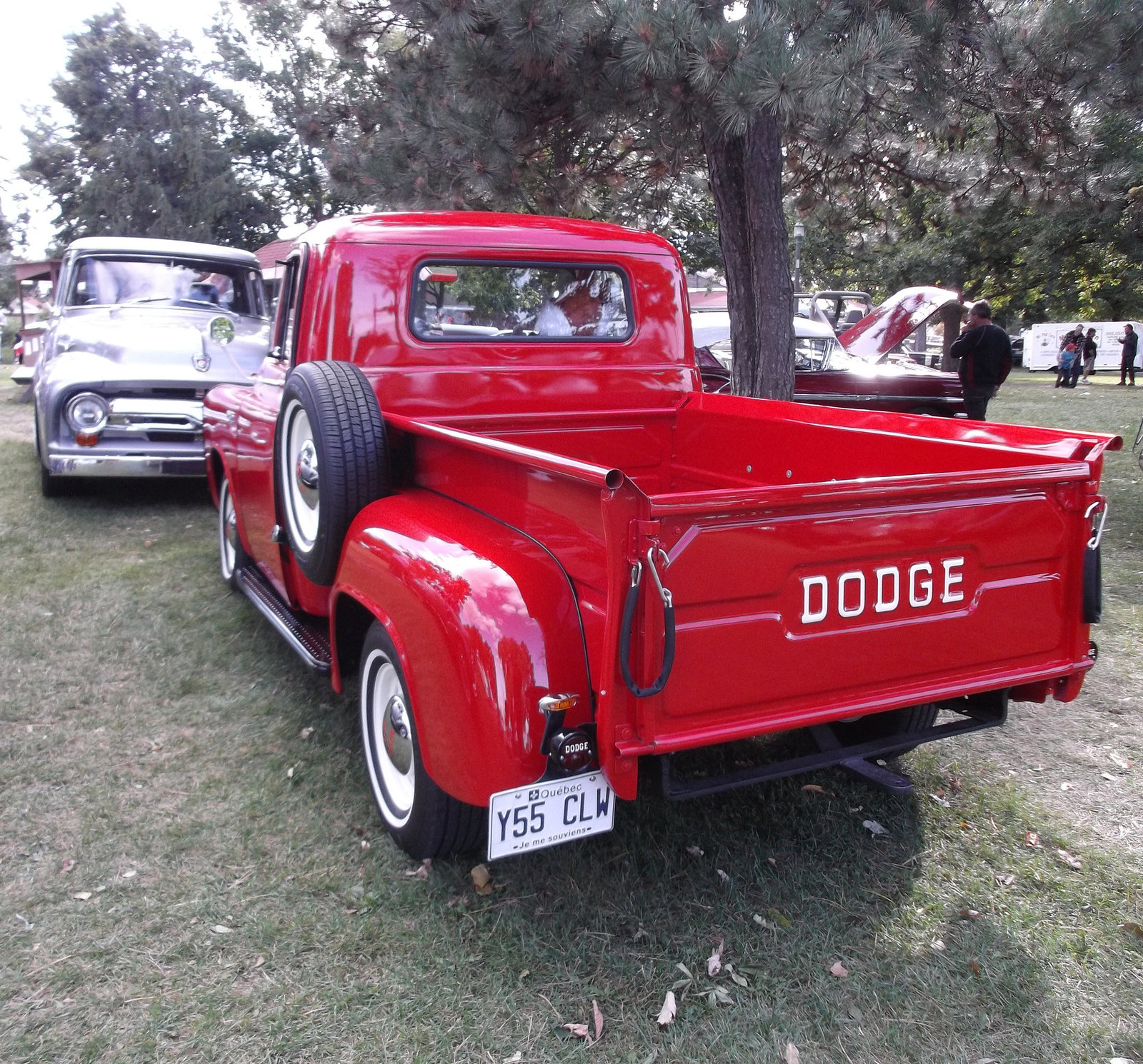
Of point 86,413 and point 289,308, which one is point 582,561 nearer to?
point 289,308

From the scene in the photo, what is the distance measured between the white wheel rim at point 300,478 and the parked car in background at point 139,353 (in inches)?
116

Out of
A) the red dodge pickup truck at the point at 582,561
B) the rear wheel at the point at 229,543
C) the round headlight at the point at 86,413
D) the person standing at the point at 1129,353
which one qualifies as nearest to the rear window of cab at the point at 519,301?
the red dodge pickup truck at the point at 582,561

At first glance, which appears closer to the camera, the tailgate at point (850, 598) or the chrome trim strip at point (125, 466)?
the tailgate at point (850, 598)

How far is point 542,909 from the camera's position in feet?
8.65

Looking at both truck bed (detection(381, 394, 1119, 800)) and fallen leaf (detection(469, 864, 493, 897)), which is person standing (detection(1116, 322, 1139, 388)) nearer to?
truck bed (detection(381, 394, 1119, 800))

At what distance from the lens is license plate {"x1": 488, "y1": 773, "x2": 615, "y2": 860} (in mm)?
2207

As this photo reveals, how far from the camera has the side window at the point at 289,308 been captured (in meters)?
3.83

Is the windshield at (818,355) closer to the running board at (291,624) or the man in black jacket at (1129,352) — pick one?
the running board at (291,624)

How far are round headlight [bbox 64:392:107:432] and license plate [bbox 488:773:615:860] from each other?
5.73m

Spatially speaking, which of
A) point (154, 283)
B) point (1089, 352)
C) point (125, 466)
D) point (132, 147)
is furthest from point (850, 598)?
point (132, 147)

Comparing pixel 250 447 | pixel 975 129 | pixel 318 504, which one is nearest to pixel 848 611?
pixel 318 504

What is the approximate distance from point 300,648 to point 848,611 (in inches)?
78.4

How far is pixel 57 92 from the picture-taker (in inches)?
1223

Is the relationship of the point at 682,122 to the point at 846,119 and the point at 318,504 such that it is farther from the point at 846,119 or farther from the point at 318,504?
the point at 318,504
